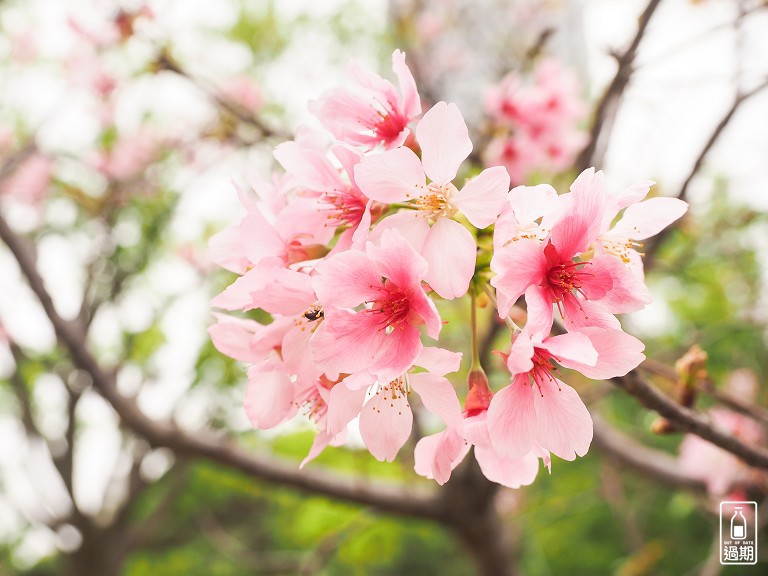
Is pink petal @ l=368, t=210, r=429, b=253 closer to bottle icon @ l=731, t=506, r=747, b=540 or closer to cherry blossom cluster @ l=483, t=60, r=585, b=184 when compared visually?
bottle icon @ l=731, t=506, r=747, b=540

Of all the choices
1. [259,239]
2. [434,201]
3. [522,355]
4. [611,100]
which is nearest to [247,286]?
[259,239]

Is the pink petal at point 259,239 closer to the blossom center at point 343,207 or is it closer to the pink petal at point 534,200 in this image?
the blossom center at point 343,207

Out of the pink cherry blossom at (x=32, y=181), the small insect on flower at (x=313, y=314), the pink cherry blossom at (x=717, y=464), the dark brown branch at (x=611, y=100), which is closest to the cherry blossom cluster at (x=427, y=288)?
the small insect on flower at (x=313, y=314)

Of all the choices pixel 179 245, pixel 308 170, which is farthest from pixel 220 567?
pixel 308 170

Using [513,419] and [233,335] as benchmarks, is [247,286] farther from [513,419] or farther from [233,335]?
[513,419]

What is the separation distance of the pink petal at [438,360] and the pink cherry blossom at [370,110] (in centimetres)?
33

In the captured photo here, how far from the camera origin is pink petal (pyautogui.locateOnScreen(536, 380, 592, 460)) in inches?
30.3

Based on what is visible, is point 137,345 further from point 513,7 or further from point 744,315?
point 744,315

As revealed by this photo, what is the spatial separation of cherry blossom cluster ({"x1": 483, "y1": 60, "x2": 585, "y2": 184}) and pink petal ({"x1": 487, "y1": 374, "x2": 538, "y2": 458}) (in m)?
1.88

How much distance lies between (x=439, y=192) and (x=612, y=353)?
29cm

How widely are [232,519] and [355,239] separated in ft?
35.6

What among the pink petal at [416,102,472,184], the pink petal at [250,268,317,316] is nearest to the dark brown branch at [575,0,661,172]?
the pink petal at [416,102,472,184]

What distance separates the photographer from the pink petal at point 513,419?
0.74 metres

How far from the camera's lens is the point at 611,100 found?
1448 mm
